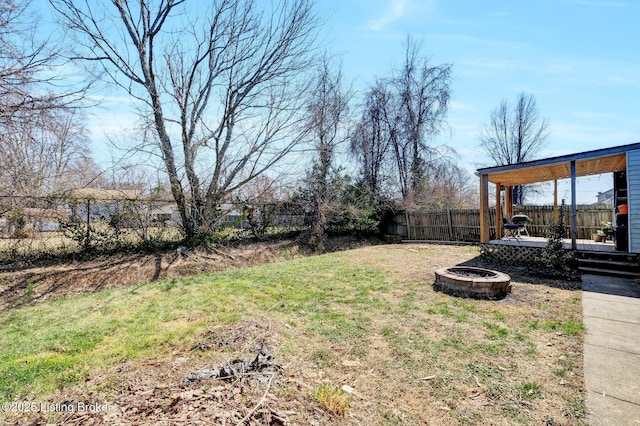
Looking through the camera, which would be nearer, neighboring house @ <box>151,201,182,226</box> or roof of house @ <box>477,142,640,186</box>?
roof of house @ <box>477,142,640,186</box>

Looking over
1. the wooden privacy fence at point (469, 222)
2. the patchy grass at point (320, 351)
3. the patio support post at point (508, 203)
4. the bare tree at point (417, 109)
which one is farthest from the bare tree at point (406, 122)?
the patchy grass at point (320, 351)

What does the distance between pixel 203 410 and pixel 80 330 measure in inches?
122

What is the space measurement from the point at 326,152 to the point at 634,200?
9312 mm

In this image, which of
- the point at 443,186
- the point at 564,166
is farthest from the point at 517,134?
the point at 564,166

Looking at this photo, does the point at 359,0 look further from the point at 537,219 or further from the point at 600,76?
the point at 537,219

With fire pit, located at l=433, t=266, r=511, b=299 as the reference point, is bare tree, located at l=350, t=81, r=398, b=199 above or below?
above

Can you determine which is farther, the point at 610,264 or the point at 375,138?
the point at 375,138

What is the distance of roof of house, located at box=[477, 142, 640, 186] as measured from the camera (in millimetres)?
7230

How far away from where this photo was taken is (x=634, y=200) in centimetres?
680

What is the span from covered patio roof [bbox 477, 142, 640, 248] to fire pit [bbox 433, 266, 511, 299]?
3994 millimetres

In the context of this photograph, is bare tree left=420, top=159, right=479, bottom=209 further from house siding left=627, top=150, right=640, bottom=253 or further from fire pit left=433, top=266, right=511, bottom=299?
fire pit left=433, top=266, right=511, bottom=299

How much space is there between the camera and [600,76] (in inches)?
343

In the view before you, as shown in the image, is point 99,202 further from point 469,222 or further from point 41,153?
point 469,222

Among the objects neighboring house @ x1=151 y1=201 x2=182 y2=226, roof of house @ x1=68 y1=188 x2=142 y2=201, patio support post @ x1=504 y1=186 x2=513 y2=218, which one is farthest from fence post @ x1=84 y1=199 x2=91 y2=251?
patio support post @ x1=504 y1=186 x2=513 y2=218
